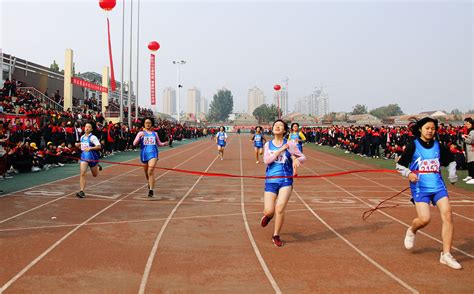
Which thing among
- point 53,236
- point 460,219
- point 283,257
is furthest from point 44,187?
point 460,219

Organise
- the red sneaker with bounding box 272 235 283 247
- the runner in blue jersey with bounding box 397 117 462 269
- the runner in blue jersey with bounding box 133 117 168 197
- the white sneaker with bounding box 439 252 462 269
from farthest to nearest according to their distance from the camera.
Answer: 1. the runner in blue jersey with bounding box 133 117 168 197
2. the red sneaker with bounding box 272 235 283 247
3. the runner in blue jersey with bounding box 397 117 462 269
4. the white sneaker with bounding box 439 252 462 269

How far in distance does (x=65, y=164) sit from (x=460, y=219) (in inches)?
576

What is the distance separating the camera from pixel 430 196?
16.5ft

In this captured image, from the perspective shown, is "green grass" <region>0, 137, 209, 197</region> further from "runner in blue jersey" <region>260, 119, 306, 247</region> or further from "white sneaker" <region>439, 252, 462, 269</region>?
"white sneaker" <region>439, 252, 462, 269</region>

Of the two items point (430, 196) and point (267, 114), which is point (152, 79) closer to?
point (430, 196)

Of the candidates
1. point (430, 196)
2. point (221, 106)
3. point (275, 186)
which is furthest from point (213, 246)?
point (221, 106)

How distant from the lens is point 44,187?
11031mm

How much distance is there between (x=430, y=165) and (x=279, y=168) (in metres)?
1.92

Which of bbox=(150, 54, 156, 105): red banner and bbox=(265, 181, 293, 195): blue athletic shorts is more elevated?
bbox=(150, 54, 156, 105): red banner

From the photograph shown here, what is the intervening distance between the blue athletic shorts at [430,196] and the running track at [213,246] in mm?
746

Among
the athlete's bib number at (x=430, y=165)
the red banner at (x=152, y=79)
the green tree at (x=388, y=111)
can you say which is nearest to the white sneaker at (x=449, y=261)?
the athlete's bib number at (x=430, y=165)

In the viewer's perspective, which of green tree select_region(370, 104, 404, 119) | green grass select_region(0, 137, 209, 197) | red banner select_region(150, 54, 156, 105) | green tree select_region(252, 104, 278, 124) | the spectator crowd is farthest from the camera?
green tree select_region(370, 104, 404, 119)

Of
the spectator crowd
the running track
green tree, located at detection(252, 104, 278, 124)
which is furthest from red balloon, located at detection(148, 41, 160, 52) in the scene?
green tree, located at detection(252, 104, 278, 124)

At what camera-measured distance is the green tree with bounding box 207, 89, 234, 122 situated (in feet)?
541
